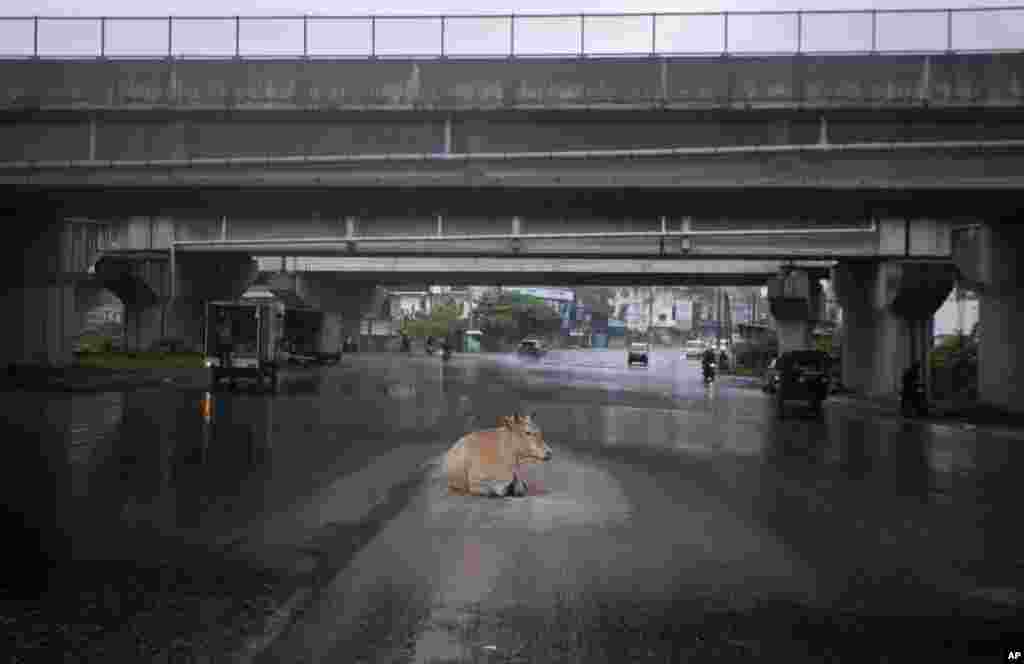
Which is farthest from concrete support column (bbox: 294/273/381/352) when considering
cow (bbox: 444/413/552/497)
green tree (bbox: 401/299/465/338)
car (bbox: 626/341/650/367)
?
cow (bbox: 444/413/552/497)

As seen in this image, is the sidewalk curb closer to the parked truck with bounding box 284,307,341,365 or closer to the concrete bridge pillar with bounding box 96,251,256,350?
the concrete bridge pillar with bounding box 96,251,256,350

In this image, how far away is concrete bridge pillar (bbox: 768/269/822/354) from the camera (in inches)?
2228

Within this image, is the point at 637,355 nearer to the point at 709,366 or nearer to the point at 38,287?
the point at 709,366

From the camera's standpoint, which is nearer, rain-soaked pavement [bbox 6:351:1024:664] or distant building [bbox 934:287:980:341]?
rain-soaked pavement [bbox 6:351:1024:664]

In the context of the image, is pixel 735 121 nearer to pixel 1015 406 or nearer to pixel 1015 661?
pixel 1015 406

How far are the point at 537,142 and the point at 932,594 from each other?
62.5 feet

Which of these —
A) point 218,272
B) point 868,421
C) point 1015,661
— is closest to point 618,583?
point 1015,661

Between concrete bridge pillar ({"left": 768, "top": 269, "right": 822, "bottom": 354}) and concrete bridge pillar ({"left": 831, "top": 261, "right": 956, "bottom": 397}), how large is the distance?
18.2 ft

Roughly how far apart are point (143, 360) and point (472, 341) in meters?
72.6

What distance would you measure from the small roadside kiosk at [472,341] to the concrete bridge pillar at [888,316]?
250 ft

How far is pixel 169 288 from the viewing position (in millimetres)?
54844

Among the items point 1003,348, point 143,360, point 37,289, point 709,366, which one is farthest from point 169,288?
point 1003,348

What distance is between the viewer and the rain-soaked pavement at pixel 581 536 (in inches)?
297

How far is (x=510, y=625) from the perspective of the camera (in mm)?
7656
